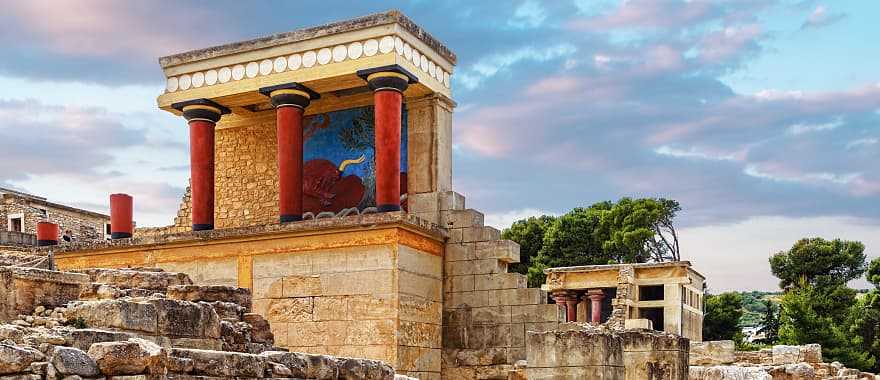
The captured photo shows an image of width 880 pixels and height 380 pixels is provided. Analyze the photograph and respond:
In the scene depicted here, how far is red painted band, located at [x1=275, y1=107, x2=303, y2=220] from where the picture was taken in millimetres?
17969

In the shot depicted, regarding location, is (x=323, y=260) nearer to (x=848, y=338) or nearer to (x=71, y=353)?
(x=71, y=353)

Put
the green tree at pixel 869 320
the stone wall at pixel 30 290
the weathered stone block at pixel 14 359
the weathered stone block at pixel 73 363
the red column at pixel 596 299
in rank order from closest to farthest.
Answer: the weathered stone block at pixel 14 359 → the weathered stone block at pixel 73 363 → the stone wall at pixel 30 290 → the red column at pixel 596 299 → the green tree at pixel 869 320

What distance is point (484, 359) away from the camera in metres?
17.0

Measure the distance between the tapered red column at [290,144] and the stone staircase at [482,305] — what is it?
280 centimetres

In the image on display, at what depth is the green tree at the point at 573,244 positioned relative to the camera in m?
49.3

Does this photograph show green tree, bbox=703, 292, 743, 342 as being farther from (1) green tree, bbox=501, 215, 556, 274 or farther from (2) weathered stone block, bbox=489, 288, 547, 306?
(2) weathered stone block, bbox=489, 288, 547, 306

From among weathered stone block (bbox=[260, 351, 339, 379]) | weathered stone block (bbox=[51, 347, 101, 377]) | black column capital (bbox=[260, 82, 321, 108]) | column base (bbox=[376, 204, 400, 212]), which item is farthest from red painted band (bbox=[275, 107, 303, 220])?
weathered stone block (bbox=[51, 347, 101, 377])

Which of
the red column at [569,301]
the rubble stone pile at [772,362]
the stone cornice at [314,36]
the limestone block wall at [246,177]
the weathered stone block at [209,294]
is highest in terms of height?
the stone cornice at [314,36]

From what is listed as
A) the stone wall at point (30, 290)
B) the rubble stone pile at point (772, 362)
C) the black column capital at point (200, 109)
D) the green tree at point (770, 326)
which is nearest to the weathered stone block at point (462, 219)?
the rubble stone pile at point (772, 362)

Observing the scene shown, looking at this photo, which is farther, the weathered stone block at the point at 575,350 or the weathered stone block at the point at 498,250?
the weathered stone block at the point at 498,250

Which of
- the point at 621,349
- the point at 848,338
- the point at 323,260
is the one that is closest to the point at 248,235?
the point at 323,260

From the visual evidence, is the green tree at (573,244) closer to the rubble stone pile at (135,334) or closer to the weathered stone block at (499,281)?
the weathered stone block at (499,281)

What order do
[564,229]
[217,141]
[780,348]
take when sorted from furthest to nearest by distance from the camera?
1. [564,229]
2. [217,141]
3. [780,348]

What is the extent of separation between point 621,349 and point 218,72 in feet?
37.8
